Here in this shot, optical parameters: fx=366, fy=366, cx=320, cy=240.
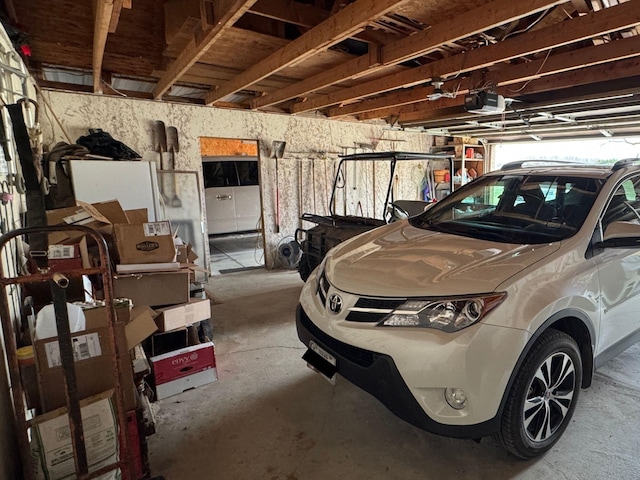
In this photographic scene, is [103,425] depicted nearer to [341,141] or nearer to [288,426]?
[288,426]

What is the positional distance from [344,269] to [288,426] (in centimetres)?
98

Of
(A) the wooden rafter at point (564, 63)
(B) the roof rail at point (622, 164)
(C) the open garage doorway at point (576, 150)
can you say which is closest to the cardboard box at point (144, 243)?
(B) the roof rail at point (622, 164)

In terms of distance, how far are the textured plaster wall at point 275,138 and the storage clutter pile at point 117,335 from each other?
7.15ft

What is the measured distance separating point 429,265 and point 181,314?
1830 mm

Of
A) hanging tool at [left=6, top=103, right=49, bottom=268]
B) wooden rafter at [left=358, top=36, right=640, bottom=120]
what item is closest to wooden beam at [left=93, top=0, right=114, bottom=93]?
hanging tool at [left=6, top=103, right=49, bottom=268]

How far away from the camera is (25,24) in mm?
3082

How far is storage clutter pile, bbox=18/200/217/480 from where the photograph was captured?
1.54 metres

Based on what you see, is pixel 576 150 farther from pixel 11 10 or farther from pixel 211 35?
pixel 11 10

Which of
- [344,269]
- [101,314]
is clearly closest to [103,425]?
[101,314]

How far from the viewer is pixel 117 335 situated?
1528 mm

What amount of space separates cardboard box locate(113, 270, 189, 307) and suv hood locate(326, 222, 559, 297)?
119 centimetres

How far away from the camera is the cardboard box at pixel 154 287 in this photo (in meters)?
2.56

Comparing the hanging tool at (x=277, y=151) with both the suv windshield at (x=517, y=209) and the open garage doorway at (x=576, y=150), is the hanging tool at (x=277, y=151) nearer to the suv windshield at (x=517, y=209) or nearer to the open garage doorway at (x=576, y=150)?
the suv windshield at (x=517, y=209)

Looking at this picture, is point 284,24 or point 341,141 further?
point 341,141
